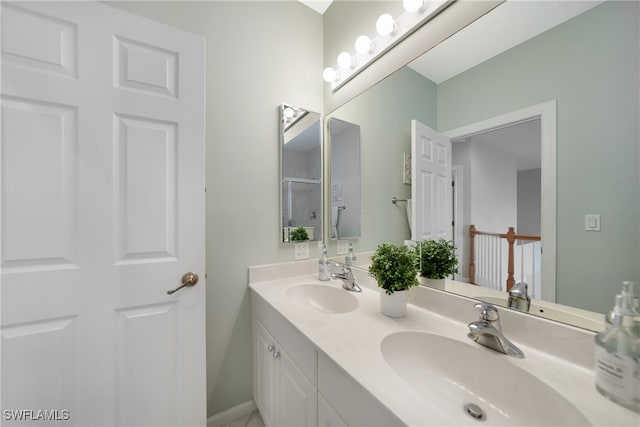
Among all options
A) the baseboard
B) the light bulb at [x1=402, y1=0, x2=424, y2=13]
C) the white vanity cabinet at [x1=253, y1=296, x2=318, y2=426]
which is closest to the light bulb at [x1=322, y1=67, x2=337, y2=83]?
the light bulb at [x1=402, y1=0, x2=424, y2=13]

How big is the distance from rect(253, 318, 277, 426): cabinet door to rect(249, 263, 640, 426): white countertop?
23 cm

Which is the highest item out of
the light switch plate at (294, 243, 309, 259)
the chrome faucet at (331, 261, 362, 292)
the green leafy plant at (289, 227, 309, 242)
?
the green leafy plant at (289, 227, 309, 242)

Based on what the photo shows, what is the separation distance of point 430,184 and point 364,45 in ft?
2.85

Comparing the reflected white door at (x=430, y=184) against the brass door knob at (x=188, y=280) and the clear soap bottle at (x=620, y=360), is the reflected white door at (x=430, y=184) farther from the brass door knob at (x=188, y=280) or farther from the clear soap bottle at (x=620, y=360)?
Answer: the brass door knob at (x=188, y=280)

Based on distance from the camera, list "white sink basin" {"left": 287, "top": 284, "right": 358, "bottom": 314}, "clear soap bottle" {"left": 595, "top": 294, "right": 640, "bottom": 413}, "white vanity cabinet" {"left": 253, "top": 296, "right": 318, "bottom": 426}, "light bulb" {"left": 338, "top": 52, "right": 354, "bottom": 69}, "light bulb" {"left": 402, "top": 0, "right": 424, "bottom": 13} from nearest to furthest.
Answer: "clear soap bottle" {"left": 595, "top": 294, "right": 640, "bottom": 413}
"white vanity cabinet" {"left": 253, "top": 296, "right": 318, "bottom": 426}
"light bulb" {"left": 402, "top": 0, "right": 424, "bottom": 13}
"white sink basin" {"left": 287, "top": 284, "right": 358, "bottom": 314}
"light bulb" {"left": 338, "top": 52, "right": 354, "bottom": 69}

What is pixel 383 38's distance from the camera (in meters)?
1.29

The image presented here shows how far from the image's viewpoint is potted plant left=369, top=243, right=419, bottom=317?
96 cm

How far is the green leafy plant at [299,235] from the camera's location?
162 cm

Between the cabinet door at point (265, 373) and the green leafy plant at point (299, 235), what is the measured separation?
0.53 metres

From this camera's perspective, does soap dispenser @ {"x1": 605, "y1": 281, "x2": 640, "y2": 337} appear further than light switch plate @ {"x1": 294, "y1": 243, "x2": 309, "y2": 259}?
No

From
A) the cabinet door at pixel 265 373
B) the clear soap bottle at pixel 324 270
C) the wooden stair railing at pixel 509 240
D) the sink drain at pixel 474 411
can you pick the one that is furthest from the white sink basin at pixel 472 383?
the clear soap bottle at pixel 324 270

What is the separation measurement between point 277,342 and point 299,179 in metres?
0.96

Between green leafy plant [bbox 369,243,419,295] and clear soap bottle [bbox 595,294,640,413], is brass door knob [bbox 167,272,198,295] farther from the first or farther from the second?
clear soap bottle [bbox 595,294,640,413]

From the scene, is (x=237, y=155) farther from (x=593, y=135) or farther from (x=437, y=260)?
(x=593, y=135)
